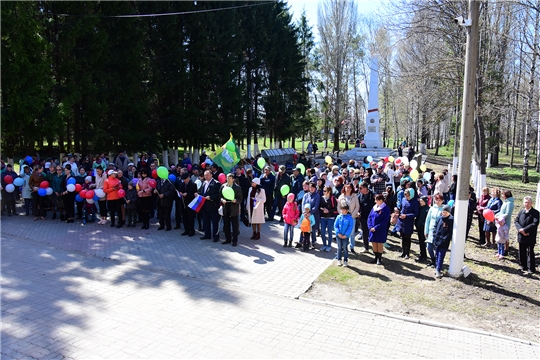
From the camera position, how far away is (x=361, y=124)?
236 ft

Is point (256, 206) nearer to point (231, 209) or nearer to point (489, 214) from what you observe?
point (231, 209)

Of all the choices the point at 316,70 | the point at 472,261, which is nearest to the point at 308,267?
the point at 472,261

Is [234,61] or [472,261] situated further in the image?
[234,61]

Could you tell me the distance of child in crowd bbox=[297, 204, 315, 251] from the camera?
31.1 ft

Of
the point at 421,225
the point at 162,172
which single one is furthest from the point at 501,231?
the point at 162,172

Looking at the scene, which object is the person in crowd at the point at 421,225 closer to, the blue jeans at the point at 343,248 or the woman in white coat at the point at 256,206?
the blue jeans at the point at 343,248

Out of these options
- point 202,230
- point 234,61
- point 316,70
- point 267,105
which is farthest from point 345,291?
point 316,70

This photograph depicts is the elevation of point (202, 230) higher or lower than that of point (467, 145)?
lower

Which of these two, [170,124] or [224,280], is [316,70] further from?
[224,280]

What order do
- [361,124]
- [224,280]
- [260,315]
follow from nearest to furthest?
1. [260,315]
2. [224,280]
3. [361,124]

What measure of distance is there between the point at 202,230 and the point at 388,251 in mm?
5267

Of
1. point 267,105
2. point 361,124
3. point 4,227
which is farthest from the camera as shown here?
point 361,124

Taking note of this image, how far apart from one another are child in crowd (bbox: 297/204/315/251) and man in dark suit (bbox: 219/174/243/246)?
1644 millimetres

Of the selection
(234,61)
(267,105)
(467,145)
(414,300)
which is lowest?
(414,300)
